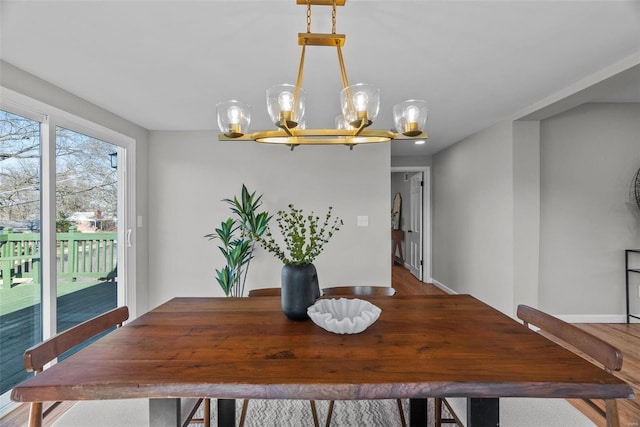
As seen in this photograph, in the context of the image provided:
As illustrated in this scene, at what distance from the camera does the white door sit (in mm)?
5930

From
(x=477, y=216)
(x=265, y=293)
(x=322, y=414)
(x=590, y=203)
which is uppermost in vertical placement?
(x=590, y=203)

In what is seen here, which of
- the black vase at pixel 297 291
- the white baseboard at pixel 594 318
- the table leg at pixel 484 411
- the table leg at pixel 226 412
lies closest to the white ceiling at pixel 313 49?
the black vase at pixel 297 291

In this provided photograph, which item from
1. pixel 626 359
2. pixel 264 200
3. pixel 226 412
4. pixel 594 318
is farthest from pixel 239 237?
pixel 594 318

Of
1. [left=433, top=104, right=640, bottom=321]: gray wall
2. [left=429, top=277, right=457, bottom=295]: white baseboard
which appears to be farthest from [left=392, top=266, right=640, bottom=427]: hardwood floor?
[left=429, top=277, right=457, bottom=295]: white baseboard

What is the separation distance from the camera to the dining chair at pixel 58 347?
1.03 m

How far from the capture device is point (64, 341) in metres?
1.28

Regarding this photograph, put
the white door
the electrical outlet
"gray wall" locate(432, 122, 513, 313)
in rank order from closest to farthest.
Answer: "gray wall" locate(432, 122, 513, 313) → the electrical outlet → the white door

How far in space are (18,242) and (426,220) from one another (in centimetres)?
537

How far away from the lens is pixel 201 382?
0.95 m

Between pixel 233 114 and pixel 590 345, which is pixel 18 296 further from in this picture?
pixel 590 345

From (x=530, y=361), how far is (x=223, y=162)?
3472mm

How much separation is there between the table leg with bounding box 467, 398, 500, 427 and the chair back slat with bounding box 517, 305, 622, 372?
1.47 ft

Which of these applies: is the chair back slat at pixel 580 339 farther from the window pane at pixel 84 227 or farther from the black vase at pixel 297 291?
the window pane at pixel 84 227

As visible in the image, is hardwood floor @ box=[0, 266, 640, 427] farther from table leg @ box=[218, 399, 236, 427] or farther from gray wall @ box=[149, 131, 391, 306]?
gray wall @ box=[149, 131, 391, 306]
